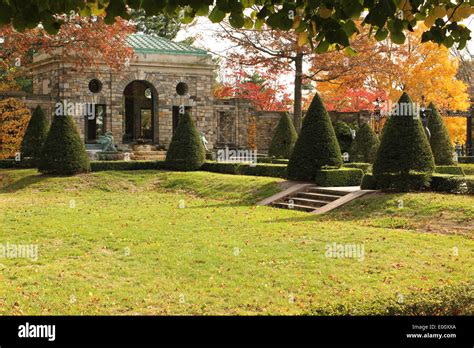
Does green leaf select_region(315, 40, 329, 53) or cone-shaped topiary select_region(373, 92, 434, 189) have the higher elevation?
green leaf select_region(315, 40, 329, 53)

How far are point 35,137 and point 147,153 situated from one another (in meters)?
7.23

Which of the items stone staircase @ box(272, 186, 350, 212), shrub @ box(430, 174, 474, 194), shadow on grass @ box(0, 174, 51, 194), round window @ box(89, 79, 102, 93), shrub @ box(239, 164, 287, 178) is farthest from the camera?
round window @ box(89, 79, 102, 93)

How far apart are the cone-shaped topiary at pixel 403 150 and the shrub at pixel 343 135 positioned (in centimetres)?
2038

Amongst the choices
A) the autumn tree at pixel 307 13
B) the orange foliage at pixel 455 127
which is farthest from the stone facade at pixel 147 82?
the autumn tree at pixel 307 13

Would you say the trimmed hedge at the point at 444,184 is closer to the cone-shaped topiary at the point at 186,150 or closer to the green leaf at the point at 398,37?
the green leaf at the point at 398,37

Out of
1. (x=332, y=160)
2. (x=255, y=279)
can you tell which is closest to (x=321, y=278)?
(x=255, y=279)

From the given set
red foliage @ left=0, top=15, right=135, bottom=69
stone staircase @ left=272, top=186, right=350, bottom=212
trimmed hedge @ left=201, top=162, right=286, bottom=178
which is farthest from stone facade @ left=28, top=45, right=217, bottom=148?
stone staircase @ left=272, top=186, right=350, bottom=212

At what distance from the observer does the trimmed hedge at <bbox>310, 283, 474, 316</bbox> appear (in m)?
7.14

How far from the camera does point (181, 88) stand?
127 ft

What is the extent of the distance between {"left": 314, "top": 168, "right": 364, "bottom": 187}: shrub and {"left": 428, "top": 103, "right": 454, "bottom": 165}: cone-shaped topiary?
7338 mm

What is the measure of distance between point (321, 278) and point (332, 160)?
1226 cm

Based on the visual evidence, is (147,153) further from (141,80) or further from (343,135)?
(343,135)

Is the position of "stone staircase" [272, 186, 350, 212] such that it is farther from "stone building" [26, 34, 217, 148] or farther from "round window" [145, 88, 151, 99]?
"round window" [145, 88, 151, 99]
